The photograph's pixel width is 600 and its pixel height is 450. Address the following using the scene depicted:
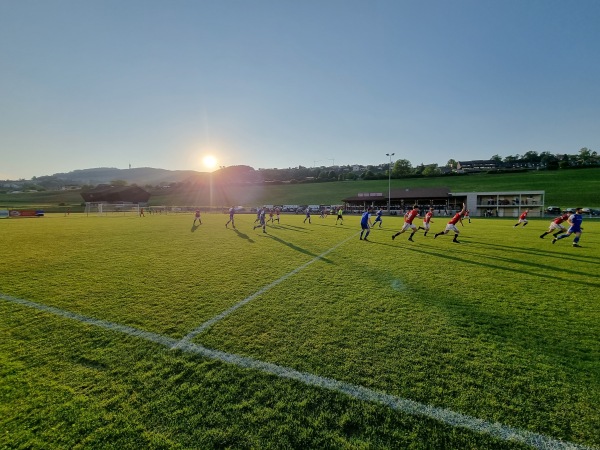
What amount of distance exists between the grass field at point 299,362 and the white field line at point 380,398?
0.02 meters

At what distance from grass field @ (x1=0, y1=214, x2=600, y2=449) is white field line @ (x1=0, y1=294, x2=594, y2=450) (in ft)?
0.05

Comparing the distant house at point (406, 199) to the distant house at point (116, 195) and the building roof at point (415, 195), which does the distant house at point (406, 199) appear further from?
the distant house at point (116, 195)

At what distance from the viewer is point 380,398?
2822mm

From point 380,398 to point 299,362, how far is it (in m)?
1.09

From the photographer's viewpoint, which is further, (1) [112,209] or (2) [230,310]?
(1) [112,209]

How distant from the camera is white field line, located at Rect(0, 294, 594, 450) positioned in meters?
2.33

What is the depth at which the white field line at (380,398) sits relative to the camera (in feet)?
7.66

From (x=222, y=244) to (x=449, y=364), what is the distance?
11653 mm

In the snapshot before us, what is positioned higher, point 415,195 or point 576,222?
point 415,195

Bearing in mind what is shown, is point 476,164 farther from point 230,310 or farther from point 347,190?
point 230,310

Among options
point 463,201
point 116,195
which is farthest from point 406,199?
point 116,195

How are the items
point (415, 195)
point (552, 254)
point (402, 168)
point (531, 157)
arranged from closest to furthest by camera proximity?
point (552, 254) < point (415, 195) < point (402, 168) < point (531, 157)

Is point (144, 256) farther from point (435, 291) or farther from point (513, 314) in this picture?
point (513, 314)

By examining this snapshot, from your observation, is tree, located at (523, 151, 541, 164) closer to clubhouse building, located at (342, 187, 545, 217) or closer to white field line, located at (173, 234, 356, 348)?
clubhouse building, located at (342, 187, 545, 217)
